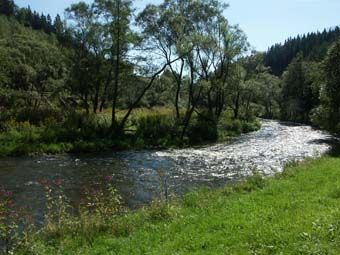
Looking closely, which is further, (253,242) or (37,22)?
(37,22)

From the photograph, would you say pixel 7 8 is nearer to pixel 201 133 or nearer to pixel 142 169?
pixel 201 133

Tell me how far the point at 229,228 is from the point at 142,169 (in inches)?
577

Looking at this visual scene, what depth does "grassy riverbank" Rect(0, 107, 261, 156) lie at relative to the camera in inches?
1185

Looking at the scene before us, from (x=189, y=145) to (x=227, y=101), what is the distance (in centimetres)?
2863

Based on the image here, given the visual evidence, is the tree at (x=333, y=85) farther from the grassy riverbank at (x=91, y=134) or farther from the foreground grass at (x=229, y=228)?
the foreground grass at (x=229, y=228)

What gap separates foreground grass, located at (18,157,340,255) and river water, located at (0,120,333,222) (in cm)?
398

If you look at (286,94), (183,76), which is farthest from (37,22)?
(183,76)

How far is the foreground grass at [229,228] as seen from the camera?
8.27 m

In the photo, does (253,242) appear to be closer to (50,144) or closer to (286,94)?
(50,144)

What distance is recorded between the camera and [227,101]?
6456 cm

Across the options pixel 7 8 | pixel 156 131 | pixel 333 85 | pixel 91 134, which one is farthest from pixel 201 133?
pixel 7 8

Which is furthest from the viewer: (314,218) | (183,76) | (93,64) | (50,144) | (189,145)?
(183,76)

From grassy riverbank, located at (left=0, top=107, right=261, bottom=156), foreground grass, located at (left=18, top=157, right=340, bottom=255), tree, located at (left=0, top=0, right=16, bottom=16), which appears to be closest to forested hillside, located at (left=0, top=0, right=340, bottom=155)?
grassy riverbank, located at (left=0, top=107, right=261, bottom=156)

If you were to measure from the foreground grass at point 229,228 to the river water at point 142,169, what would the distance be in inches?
157
